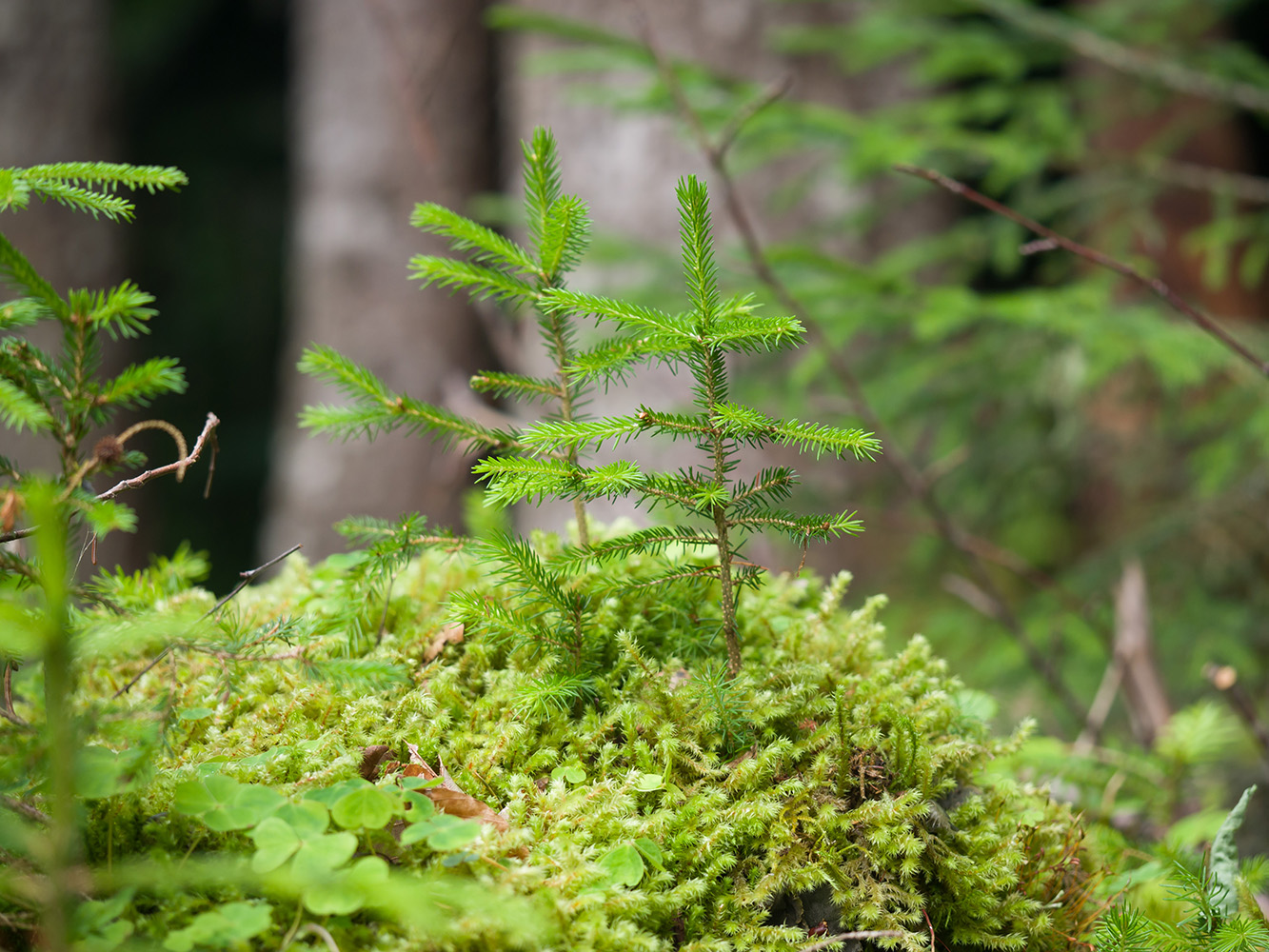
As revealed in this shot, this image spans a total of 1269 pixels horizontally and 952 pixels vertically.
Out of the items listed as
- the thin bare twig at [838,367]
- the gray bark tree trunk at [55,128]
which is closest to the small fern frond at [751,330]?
the thin bare twig at [838,367]

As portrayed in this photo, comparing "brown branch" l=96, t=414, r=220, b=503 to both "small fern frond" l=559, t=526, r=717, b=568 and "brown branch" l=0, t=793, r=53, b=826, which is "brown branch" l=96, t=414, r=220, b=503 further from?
"small fern frond" l=559, t=526, r=717, b=568

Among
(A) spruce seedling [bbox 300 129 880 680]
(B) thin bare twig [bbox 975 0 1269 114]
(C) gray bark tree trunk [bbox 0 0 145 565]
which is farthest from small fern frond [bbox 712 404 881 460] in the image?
→ (C) gray bark tree trunk [bbox 0 0 145 565]

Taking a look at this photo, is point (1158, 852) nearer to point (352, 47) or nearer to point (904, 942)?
point (904, 942)

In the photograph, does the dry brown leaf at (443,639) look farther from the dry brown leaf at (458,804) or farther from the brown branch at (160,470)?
the brown branch at (160,470)

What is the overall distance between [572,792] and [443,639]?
31 centimetres

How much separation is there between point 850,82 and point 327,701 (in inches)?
151

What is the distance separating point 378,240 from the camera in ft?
15.5

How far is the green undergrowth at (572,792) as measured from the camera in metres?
0.78

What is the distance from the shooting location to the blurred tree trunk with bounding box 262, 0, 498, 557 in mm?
4633

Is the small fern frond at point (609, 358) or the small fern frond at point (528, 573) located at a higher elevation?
the small fern frond at point (609, 358)

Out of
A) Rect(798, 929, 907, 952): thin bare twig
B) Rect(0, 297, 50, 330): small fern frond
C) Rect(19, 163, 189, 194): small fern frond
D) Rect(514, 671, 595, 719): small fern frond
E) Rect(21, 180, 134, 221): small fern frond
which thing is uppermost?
Rect(19, 163, 189, 194): small fern frond

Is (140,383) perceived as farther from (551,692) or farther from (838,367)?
(838,367)

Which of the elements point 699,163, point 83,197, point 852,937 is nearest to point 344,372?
point 83,197

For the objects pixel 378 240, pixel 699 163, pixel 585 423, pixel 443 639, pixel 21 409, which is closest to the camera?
pixel 21 409
